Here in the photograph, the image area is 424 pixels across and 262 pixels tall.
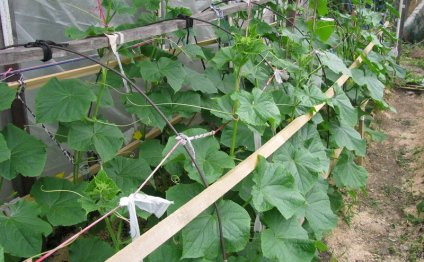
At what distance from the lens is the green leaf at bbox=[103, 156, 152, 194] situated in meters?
Answer: 2.21

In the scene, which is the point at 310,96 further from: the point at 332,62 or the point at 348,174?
the point at 348,174

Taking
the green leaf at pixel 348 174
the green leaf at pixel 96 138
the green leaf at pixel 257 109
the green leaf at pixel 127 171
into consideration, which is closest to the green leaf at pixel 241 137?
the green leaf at pixel 257 109

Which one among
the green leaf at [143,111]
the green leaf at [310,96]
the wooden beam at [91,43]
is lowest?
the green leaf at [310,96]

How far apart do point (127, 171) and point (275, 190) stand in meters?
0.68

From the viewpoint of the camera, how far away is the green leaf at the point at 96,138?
6.79 feet

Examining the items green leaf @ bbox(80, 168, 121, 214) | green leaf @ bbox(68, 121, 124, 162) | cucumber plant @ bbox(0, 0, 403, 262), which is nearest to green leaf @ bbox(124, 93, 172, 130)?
cucumber plant @ bbox(0, 0, 403, 262)

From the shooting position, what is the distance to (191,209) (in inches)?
67.0

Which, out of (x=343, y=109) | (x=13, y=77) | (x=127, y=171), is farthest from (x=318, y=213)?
(x=13, y=77)

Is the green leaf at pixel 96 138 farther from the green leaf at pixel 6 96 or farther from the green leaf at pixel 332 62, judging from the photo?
the green leaf at pixel 332 62

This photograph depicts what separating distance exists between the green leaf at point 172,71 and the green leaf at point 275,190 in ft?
2.09

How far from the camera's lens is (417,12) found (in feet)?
37.2

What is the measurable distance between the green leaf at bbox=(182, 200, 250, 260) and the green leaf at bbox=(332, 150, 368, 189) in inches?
59.1

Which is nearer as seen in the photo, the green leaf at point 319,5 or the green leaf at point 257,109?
the green leaf at point 257,109

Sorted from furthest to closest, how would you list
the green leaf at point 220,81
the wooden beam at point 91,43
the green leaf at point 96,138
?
1. the green leaf at point 220,81
2. the green leaf at point 96,138
3. the wooden beam at point 91,43
